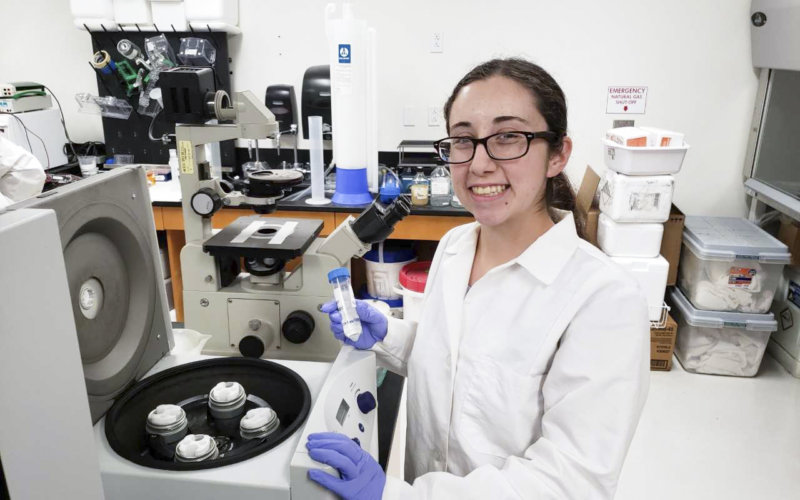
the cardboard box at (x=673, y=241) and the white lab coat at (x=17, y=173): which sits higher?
the white lab coat at (x=17, y=173)

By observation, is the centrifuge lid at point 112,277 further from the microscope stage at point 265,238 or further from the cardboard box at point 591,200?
the cardboard box at point 591,200

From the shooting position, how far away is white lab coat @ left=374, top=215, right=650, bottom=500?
876 mm

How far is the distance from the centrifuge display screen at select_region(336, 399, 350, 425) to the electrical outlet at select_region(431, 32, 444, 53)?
111 inches

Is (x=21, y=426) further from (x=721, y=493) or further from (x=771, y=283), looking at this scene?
(x=771, y=283)

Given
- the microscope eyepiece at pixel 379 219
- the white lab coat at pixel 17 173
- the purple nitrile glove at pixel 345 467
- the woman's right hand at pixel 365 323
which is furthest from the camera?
the white lab coat at pixel 17 173

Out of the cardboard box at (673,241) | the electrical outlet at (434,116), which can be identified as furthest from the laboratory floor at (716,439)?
the electrical outlet at (434,116)

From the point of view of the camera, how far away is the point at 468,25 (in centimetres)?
332

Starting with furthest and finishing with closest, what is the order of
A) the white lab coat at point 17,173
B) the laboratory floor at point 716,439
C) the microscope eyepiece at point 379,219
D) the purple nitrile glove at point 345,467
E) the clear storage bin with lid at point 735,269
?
the clear storage bin with lid at point 735,269 → the white lab coat at point 17,173 → the laboratory floor at point 716,439 → the microscope eyepiece at point 379,219 → the purple nitrile glove at point 345,467

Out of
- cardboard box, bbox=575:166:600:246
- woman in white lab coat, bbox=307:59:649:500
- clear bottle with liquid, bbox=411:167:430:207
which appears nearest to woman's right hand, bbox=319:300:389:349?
woman in white lab coat, bbox=307:59:649:500

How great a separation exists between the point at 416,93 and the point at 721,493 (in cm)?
252

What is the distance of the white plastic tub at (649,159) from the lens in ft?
8.74

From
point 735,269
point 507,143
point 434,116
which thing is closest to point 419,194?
point 434,116

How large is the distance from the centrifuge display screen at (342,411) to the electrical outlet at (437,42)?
2824mm

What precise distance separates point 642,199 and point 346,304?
2080 millimetres
